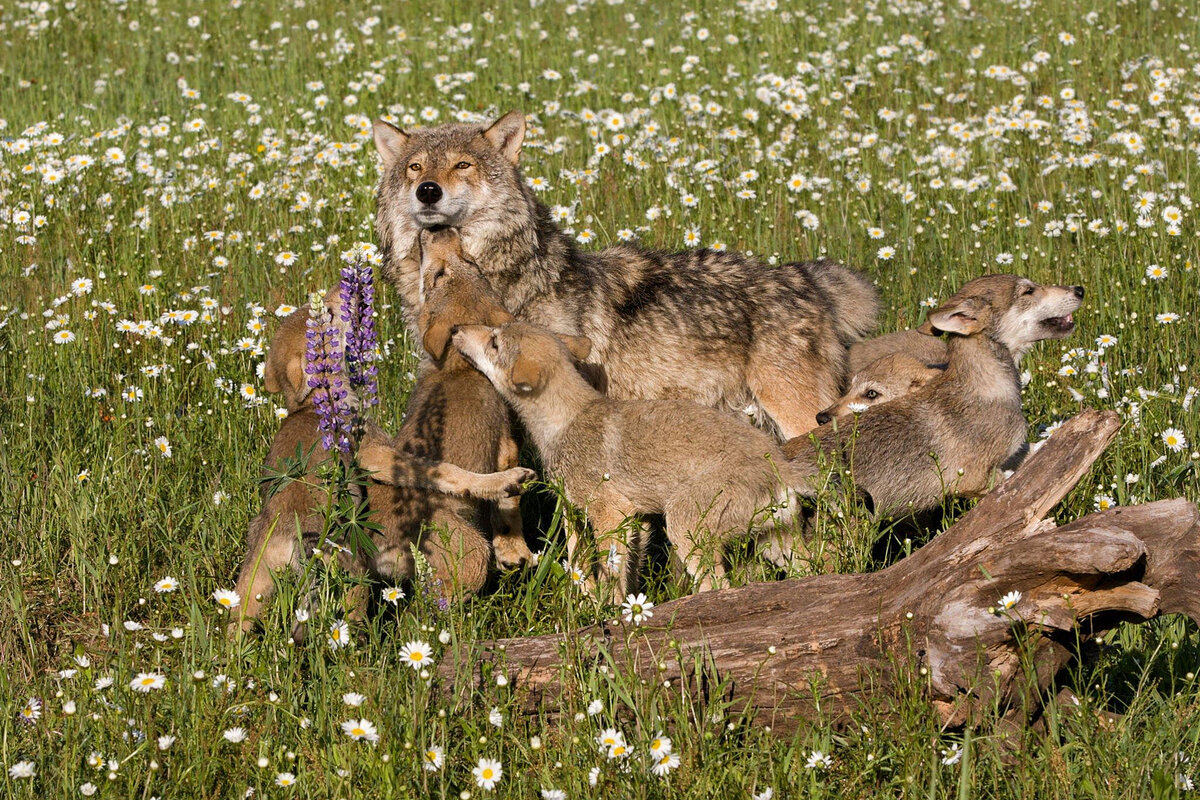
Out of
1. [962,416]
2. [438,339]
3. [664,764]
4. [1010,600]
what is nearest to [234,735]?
[664,764]

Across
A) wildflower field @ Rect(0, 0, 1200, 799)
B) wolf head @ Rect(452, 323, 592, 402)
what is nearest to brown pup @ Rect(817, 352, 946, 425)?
wildflower field @ Rect(0, 0, 1200, 799)

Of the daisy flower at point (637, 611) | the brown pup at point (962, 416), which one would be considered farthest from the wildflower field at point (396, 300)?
the brown pup at point (962, 416)

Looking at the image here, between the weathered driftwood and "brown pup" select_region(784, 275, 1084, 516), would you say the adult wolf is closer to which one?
"brown pup" select_region(784, 275, 1084, 516)

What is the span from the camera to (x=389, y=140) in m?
7.10

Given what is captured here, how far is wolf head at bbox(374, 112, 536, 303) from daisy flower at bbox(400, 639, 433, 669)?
2.84 metres

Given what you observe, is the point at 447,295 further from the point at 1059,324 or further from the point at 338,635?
the point at 1059,324

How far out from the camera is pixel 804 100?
1123 cm

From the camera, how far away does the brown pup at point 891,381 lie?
6367 mm

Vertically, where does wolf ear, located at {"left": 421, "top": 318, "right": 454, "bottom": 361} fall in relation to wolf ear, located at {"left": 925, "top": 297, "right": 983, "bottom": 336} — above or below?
below

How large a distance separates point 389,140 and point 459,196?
76cm

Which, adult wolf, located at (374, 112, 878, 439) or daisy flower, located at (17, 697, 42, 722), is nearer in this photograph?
daisy flower, located at (17, 697, 42, 722)

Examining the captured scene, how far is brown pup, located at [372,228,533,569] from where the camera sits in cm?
557

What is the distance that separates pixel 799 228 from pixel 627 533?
442 cm

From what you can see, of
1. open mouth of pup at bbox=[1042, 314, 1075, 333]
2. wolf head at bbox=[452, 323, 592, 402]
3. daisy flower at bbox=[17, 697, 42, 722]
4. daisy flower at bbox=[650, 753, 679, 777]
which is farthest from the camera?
open mouth of pup at bbox=[1042, 314, 1075, 333]
